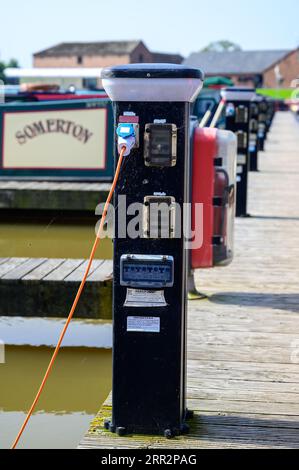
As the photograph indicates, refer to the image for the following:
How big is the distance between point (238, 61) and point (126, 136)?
137831 mm

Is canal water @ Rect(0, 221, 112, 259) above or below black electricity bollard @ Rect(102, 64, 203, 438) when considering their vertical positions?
below

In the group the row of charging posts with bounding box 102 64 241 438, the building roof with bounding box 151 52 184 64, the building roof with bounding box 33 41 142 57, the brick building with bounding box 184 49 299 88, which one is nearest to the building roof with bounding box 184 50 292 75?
the brick building with bounding box 184 49 299 88

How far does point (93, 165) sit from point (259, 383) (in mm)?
8306

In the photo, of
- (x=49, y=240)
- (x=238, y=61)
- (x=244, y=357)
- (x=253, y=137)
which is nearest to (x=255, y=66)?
(x=238, y=61)

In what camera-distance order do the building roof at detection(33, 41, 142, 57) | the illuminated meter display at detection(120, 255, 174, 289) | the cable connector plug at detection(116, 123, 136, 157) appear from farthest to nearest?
the building roof at detection(33, 41, 142, 57)
the illuminated meter display at detection(120, 255, 174, 289)
the cable connector plug at detection(116, 123, 136, 157)

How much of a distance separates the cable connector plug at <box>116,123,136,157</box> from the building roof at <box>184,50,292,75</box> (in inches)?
5236

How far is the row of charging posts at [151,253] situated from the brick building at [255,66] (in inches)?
5077

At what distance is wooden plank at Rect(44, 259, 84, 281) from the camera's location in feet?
18.9

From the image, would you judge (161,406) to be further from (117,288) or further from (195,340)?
(195,340)

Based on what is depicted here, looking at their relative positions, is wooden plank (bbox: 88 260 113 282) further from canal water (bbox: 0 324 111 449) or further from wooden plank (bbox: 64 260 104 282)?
canal water (bbox: 0 324 111 449)

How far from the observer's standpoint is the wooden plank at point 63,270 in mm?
5762

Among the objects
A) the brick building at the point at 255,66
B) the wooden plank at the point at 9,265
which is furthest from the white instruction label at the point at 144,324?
the brick building at the point at 255,66

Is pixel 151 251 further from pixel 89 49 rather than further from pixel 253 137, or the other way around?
pixel 89 49

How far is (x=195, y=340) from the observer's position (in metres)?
5.14
